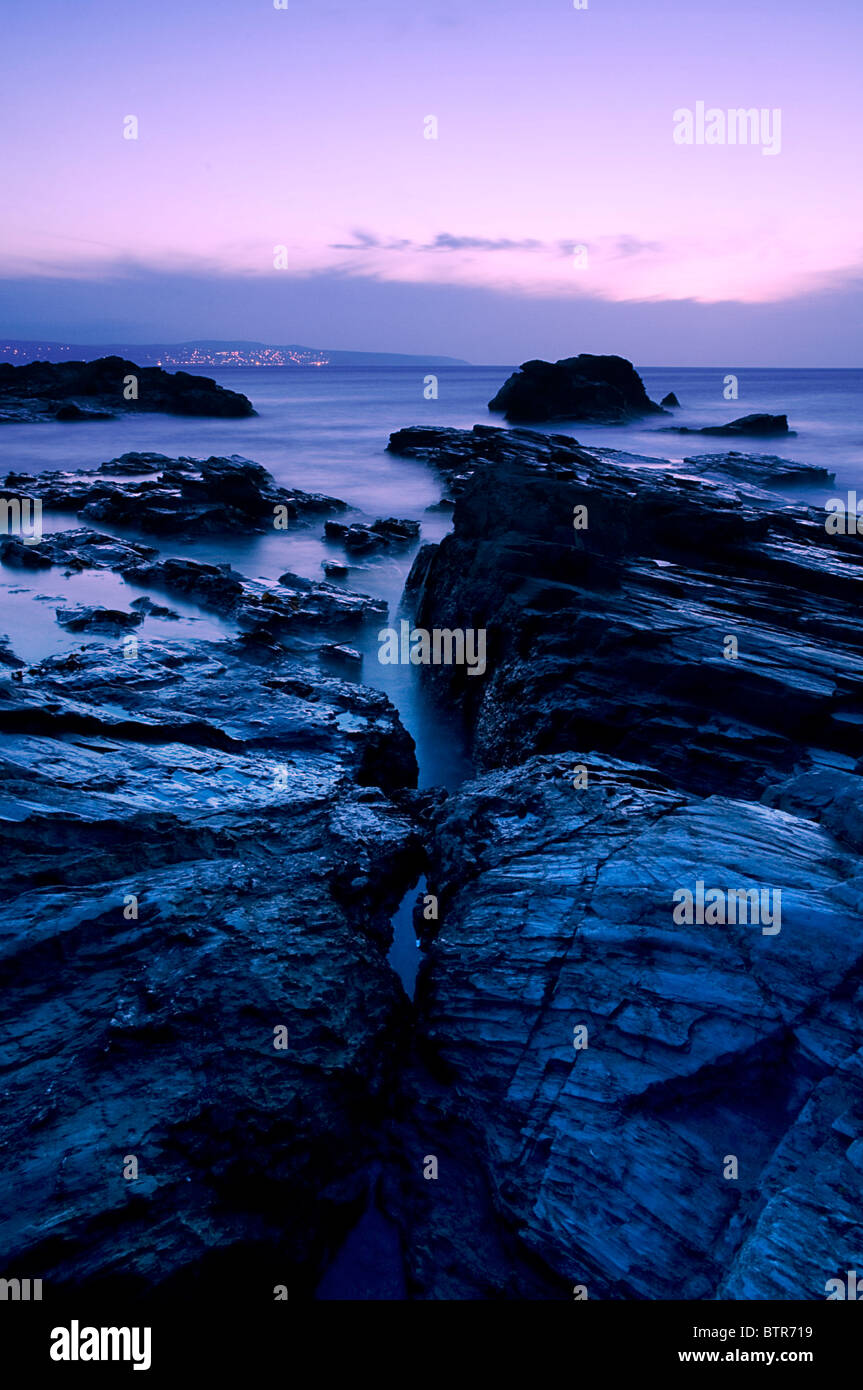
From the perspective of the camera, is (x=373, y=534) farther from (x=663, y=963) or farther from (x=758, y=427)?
(x=758, y=427)

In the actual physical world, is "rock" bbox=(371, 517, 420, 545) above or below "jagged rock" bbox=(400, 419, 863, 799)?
above

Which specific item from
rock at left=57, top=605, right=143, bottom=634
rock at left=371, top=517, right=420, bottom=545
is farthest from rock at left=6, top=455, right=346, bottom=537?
rock at left=57, top=605, right=143, bottom=634

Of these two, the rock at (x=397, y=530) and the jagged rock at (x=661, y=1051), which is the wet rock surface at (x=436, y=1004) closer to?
the jagged rock at (x=661, y=1051)

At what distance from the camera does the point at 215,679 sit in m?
10.3

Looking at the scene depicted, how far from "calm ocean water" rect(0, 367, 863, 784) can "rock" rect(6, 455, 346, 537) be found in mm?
1078

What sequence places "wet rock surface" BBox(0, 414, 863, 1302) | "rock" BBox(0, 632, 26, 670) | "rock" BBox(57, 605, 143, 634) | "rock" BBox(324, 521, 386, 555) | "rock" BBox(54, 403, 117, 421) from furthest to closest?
"rock" BBox(54, 403, 117, 421), "rock" BBox(324, 521, 386, 555), "rock" BBox(57, 605, 143, 634), "rock" BBox(0, 632, 26, 670), "wet rock surface" BBox(0, 414, 863, 1302)

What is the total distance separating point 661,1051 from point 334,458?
44.2 meters

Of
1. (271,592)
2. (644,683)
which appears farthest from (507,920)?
(271,592)

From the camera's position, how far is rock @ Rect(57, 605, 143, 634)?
14.1 m

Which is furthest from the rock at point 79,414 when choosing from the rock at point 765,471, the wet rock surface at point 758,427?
the wet rock surface at point 758,427

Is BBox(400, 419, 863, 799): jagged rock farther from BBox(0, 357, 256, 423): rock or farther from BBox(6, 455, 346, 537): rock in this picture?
BBox(0, 357, 256, 423): rock

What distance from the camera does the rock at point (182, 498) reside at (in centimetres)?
2353

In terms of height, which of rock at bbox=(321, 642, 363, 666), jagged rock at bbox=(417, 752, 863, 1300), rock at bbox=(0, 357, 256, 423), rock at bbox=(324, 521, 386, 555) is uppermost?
rock at bbox=(0, 357, 256, 423)
